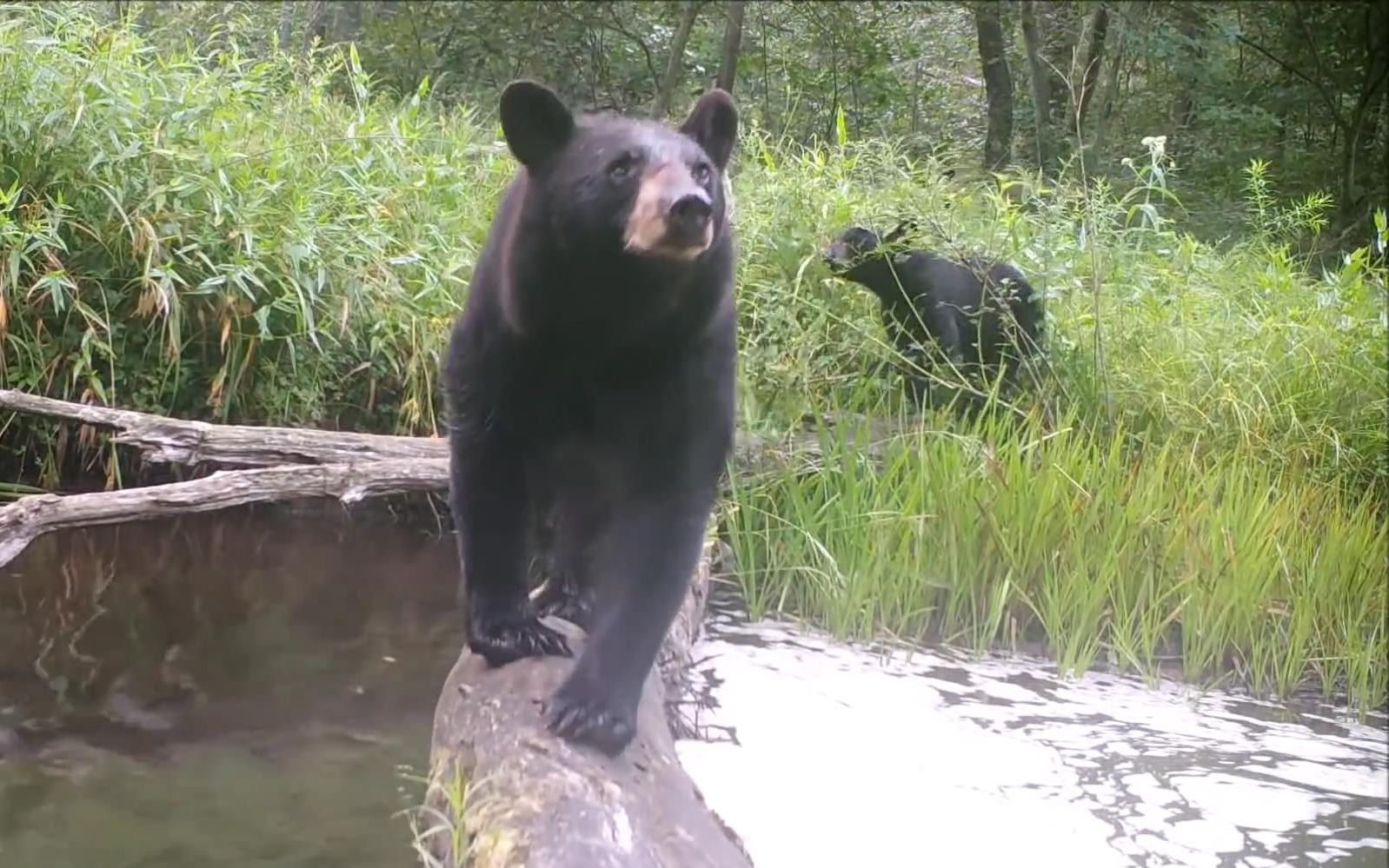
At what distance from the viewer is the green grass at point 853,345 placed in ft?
10.1

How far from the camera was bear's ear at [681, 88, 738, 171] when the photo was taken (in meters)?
2.02

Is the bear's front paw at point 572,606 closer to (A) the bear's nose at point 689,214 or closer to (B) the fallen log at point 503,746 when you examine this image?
(B) the fallen log at point 503,746

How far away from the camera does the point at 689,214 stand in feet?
5.36

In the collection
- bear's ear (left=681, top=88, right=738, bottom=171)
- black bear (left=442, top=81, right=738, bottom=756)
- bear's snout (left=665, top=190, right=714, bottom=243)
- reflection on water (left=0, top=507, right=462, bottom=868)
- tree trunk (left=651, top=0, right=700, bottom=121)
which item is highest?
tree trunk (left=651, top=0, right=700, bottom=121)

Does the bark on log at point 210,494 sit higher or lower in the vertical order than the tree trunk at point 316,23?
lower

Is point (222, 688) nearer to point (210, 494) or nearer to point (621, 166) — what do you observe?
point (210, 494)

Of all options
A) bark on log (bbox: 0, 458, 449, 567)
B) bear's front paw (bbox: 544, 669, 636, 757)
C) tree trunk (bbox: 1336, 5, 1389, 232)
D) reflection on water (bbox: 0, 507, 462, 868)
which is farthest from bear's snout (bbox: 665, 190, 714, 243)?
tree trunk (bbox: 1336, 5, 1389, 232)

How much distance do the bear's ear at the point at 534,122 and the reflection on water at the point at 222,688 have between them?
1.14 metres

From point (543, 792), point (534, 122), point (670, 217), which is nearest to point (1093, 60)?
point (534, 122)

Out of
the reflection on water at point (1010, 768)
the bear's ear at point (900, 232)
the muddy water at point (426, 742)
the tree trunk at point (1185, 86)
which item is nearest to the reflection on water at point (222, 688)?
the muddy water at point (426, 742)

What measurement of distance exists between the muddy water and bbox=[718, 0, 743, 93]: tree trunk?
1.76m

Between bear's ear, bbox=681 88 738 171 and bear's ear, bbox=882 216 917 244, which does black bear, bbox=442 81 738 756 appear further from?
bear's ear, bbox=882 216 917 244

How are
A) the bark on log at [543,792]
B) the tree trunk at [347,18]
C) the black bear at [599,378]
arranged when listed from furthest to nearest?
the tree trunk at [347,18]
the black bear at [599,378]
the bark on log at [543,792]

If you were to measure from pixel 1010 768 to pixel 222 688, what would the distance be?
5.40 feet
